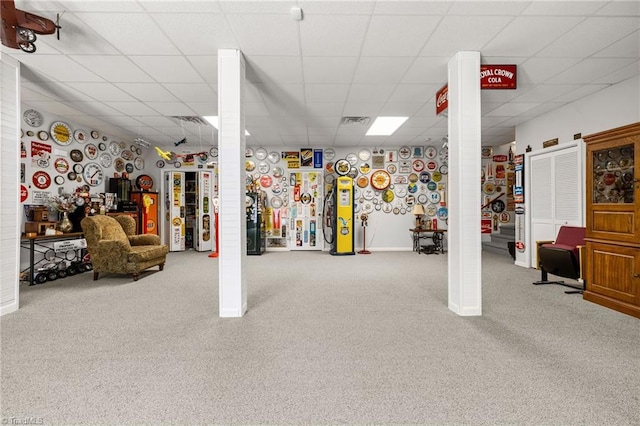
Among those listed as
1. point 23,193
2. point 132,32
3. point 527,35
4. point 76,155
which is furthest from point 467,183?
point 76,155

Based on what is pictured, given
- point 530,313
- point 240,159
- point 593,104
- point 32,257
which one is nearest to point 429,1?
point 240,159

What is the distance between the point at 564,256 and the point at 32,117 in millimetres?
8862

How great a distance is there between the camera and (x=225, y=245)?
10.8 feet

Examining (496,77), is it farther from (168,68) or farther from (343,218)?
(343,218)

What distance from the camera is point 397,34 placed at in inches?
121

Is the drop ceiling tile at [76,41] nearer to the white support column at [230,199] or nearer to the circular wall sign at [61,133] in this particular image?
the white support column at [230,199]

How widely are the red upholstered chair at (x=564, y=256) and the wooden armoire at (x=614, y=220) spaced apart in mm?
277

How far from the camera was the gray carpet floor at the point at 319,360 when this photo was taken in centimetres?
175

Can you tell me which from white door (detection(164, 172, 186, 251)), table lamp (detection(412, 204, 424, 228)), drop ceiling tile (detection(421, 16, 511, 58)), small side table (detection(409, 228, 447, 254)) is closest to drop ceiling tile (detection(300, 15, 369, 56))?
drop ceiling tile (detection(421, 16, 511, 58))

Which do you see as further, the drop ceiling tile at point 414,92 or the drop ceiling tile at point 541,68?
the drop ceiling tile at point 414,92

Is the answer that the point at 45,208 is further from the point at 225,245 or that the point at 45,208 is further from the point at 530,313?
the point at 530,313

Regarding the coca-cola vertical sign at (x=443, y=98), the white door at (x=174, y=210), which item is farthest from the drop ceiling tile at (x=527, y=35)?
the white door at (x=174, y=210)

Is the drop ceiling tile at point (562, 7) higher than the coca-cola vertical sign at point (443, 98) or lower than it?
higher

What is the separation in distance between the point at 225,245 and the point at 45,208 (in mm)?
4183
